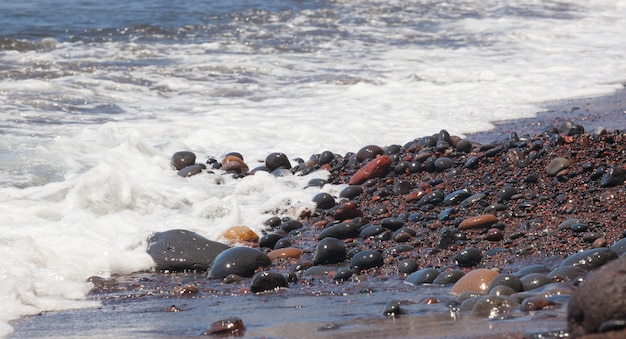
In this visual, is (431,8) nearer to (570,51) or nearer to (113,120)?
(570,51)

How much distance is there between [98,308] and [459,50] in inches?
395

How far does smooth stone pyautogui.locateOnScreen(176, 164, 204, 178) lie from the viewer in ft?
22.0

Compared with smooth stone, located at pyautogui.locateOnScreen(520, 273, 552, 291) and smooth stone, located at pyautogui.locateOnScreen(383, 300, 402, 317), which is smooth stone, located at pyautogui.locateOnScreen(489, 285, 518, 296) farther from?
smooth stone, located at pyautogui.locateOnScreen(383, 300, 402, 317)

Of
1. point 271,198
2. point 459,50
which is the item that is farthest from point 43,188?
point 459,50

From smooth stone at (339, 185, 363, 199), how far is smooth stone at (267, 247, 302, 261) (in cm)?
109

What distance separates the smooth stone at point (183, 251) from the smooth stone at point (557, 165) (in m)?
2.14

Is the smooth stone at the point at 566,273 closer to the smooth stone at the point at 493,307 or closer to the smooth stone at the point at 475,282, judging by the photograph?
the smooth stone at the point at 475,282

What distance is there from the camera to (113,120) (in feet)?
28.4

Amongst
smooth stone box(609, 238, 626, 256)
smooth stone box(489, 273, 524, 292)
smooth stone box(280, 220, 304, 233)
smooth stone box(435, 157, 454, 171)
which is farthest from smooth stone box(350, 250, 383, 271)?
smooth stone box(435, 157, 454, 171)

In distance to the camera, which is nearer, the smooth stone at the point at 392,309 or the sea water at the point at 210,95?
the smooth stone at the point at 392,309

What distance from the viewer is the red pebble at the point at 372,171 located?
621cm

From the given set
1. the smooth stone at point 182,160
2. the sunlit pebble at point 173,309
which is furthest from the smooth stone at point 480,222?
the smooth stone at point 182,160

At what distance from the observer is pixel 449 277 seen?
399 cm

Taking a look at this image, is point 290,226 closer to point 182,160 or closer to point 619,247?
point 182,160
